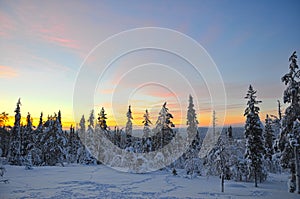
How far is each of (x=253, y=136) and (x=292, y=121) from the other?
35.1 feet

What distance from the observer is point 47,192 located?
21.3 m

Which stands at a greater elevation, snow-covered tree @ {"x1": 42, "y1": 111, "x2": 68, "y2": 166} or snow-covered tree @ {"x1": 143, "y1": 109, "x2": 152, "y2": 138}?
snow-covered tree @ {"x1": 143, "y1": 109, "x2": 152, "y2": 138}

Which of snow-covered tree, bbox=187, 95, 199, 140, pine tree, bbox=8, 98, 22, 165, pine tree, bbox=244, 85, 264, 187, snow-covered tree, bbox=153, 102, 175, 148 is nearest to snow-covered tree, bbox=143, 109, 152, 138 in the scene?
snow-covered tree, bbox=153, 102, 175, 148

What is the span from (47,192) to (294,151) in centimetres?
2493

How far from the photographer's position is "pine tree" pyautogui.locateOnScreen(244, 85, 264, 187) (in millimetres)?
36094

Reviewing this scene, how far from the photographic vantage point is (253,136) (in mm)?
36062

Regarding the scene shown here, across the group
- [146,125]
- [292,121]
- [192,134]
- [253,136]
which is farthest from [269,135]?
[292,121]

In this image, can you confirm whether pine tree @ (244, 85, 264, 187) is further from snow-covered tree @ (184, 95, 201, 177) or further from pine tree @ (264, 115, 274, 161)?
pine tree @ (264, 115, 274, 161)

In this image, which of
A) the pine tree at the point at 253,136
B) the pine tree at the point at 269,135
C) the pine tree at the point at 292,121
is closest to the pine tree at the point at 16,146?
the pine tree at the point at 253,136

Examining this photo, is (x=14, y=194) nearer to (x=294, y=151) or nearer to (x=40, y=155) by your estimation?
(x=294, y=151)

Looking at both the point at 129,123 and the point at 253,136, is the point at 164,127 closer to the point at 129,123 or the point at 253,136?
the point at 129,123

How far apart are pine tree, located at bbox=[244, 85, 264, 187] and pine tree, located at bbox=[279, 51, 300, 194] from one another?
353 inches

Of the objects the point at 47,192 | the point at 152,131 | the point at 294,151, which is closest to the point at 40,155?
the point at 152,131

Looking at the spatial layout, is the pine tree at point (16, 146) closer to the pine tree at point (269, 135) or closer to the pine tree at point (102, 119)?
the pine tree at point (102, 119)
